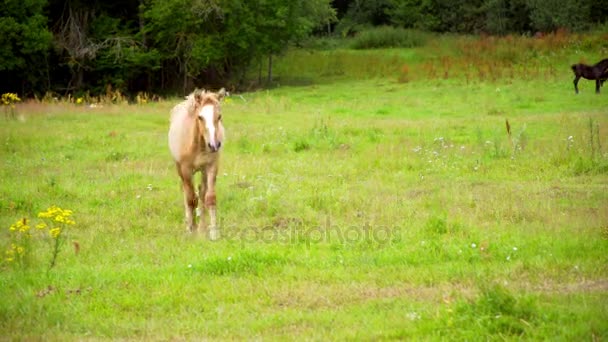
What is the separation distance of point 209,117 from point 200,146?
102cm

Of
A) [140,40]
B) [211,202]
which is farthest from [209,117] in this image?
[140,40]

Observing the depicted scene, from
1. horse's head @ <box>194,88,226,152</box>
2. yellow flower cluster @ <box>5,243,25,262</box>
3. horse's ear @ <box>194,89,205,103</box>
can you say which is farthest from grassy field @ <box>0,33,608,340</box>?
horse's ear @ <box>194,89,205,103</box>

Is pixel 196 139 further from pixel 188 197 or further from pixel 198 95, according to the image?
pixel 188 197

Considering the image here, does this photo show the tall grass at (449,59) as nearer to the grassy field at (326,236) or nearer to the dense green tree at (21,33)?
the dense green tree at (21,33)

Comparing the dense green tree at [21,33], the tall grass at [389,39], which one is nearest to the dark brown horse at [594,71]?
the tall grass at [389,39]

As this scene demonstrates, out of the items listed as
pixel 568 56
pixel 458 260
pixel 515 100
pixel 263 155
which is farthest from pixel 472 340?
pixel 568 56

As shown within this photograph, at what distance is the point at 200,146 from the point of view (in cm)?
1161

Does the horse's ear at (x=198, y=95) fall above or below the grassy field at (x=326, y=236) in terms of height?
above

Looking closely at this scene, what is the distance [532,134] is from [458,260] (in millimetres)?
10977

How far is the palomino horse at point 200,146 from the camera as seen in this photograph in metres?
10.8

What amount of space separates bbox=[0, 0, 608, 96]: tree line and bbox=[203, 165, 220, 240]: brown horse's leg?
2445 centimetres

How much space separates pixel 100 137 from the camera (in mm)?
20562

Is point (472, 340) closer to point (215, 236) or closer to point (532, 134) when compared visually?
point (215, 236)

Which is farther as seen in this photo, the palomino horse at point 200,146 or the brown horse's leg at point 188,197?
the brown horse's leg at point 188,197
